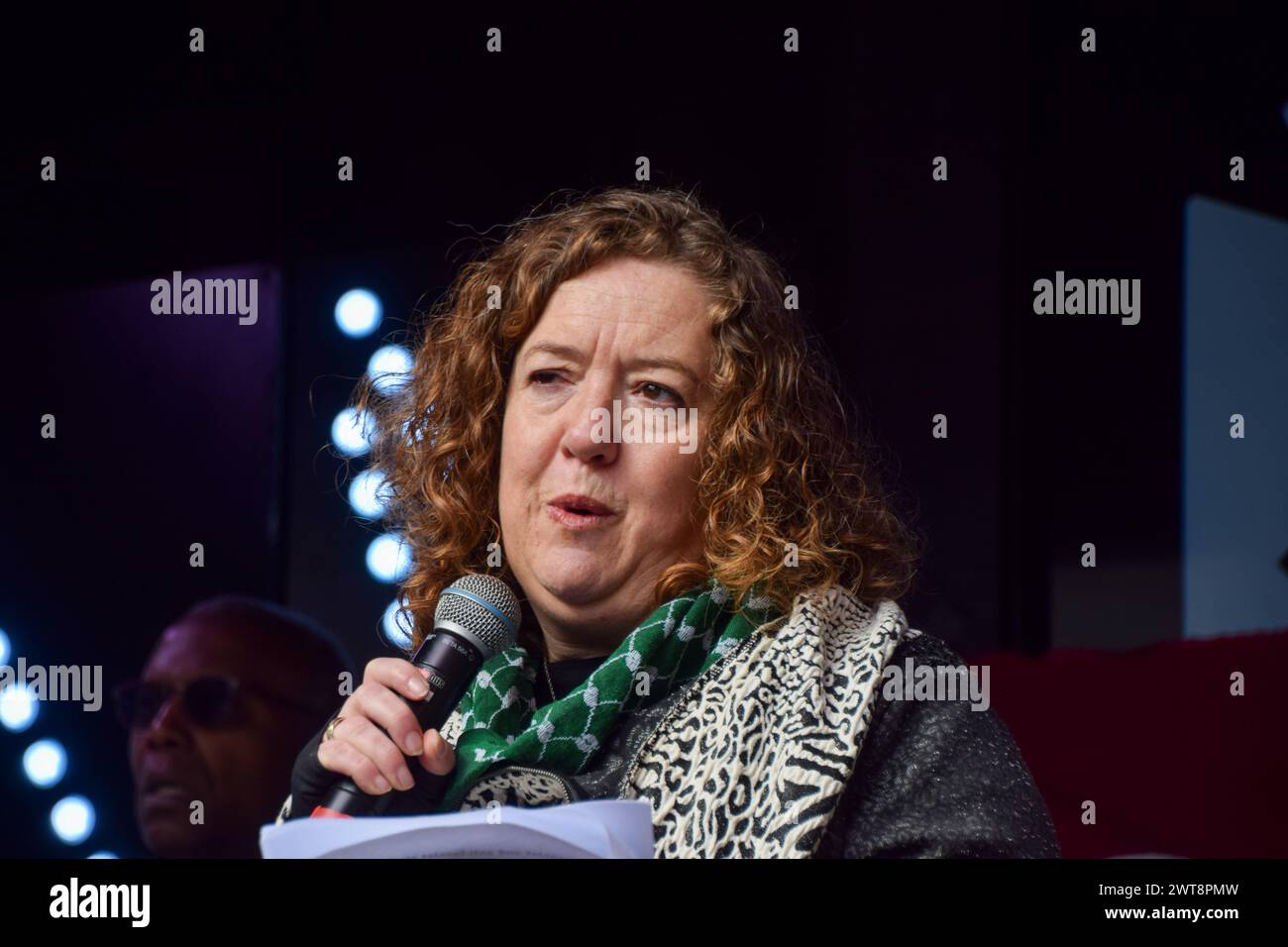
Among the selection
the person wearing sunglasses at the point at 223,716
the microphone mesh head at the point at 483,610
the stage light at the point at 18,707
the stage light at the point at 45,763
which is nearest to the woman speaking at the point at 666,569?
the microphone mesh head at the point at 483,610

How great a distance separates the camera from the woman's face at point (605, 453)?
1758 mm

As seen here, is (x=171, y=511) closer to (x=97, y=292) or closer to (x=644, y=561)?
(x=97, y=292)

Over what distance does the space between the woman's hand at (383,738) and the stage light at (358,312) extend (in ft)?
5.81

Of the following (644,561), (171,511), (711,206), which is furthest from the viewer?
(171,511)

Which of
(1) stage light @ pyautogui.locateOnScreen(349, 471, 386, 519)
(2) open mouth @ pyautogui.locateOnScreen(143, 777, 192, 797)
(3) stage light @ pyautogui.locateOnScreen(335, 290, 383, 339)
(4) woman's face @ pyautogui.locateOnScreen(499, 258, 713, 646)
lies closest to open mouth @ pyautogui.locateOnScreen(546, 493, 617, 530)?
(4) woman's face @ pyautogui.locateOnScreen(499, 258, 713, 646)

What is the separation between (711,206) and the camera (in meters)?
2.25

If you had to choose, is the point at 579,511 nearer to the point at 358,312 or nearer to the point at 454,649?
the point at 454,649

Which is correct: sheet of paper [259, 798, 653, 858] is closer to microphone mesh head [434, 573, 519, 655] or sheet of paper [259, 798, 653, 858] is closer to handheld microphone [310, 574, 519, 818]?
handheld microphone [310, 574, 519, 818]

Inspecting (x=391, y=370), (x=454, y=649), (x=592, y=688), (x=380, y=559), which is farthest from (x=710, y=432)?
(x=380, y=559)

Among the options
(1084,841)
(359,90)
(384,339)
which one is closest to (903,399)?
(1084,841)

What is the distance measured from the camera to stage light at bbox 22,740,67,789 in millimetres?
3125

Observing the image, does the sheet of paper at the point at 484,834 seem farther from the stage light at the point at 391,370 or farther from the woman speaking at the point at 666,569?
the stage light at the point at 391,370

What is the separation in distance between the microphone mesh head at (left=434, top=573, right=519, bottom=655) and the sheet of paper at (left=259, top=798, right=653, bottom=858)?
349 mm

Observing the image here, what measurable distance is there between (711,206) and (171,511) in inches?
65.3
